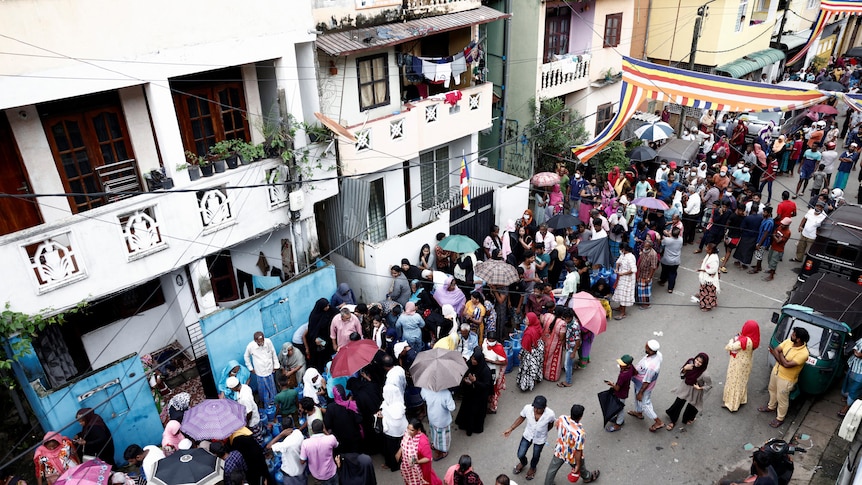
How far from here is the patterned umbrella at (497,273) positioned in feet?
35.7

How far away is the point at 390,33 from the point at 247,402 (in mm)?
7710

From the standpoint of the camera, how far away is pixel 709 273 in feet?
39.2

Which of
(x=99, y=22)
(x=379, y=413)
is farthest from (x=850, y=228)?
(x=99, y=22)

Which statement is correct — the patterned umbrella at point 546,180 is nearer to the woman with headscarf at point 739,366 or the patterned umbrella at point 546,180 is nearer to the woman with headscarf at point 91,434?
the woman with headscarf at point 739,366

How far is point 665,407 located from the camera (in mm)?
9797

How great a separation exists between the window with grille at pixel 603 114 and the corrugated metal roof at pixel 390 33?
7.23 meters

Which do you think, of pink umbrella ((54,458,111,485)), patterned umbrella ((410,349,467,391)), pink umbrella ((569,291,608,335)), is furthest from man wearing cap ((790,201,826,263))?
pink umbrella ((54,458,111,485))

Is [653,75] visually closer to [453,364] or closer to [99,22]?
[453,364]

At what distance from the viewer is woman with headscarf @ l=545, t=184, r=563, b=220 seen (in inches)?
575

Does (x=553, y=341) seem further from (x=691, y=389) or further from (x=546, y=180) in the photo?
(x=546, y=180)

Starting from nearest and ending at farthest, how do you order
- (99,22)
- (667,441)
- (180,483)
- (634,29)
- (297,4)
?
(180,483)
(99,22)
(667,441)
(297,4)
(634,29)

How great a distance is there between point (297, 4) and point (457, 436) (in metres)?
7.77

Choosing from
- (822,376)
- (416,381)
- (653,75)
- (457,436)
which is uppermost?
(653,75)

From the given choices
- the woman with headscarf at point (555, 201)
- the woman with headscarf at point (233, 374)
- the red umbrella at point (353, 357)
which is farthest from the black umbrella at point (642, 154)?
the woman with headscarf at point (233, 374)
